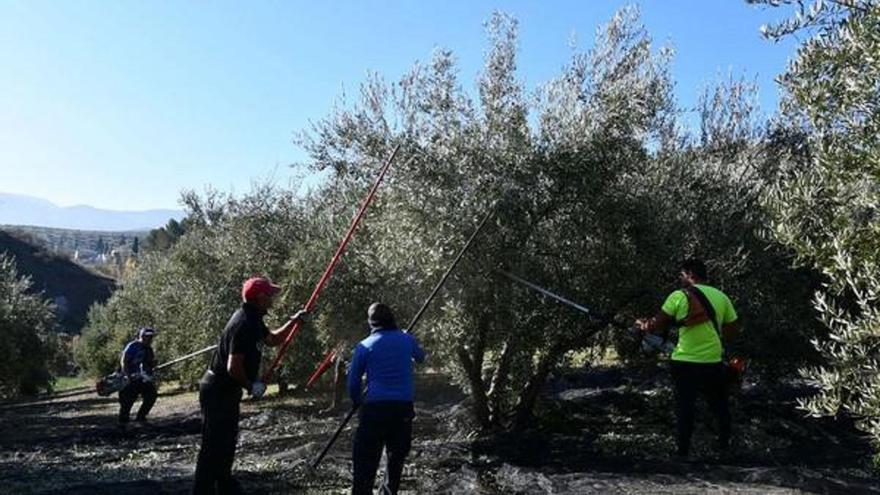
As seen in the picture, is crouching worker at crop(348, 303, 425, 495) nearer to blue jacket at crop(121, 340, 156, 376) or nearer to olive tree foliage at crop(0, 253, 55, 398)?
blue jacket at crop(121, 340, 156, 376)

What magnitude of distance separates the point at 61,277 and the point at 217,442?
388 feet

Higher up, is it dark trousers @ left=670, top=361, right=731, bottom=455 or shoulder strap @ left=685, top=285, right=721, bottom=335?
shoulder strap @ left=685, top=285, right=721, bottom=335

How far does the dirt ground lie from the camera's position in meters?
8.89

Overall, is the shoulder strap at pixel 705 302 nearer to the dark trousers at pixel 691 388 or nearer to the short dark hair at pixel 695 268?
the short dark hair at pixel 695 268

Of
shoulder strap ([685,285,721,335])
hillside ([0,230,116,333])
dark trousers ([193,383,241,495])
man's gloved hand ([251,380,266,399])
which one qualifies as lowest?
dark trousers ([193,383,241,495])

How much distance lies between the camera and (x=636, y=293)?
11.8m

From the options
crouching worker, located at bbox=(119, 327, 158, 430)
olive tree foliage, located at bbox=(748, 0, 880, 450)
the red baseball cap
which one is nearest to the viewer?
olive tree foliage, located at bbox=(748, 0, 880, 450)

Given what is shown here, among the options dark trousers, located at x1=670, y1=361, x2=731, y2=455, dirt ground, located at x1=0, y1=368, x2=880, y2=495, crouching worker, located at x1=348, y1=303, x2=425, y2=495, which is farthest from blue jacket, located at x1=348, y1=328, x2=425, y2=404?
dark trousers, located at x1=670, y1=361, x2=731, y2=455

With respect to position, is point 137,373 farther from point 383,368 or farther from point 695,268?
point 695,268

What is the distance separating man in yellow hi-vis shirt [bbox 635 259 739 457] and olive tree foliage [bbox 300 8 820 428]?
1.79 meters

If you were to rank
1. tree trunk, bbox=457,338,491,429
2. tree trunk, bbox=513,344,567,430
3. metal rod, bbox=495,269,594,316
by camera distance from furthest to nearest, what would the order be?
1. tree trunk, bbox=513,344,567,430
2. tree trunk, bbox=457,338,491,429
3. metal rod, bbox=495,269,594,316

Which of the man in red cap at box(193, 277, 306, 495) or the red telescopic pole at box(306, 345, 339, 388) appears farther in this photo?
the red telescopic pole at box(306, 345, 339, 388)

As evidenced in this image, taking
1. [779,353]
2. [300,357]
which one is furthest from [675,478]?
[300,357]

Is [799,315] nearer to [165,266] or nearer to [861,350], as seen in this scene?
[861,350]
